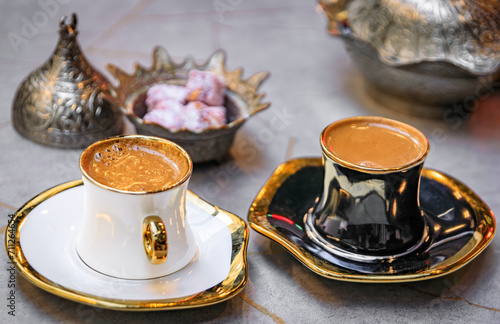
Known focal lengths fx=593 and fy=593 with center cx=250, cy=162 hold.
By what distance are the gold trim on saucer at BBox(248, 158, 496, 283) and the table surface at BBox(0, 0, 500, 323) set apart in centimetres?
6

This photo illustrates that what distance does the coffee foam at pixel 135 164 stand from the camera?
65 centimetres

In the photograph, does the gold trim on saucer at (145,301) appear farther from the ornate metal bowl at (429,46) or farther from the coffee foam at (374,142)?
the ornate metal bowl at (429,46)

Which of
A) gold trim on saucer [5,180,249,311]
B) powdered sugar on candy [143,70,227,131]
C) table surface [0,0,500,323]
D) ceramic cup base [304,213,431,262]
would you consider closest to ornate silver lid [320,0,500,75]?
table surface [0,0,500,323]

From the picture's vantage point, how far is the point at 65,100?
984mm

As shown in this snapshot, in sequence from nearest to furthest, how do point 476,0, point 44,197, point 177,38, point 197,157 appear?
point 44,197 → point 197,157 → point 476,0 → point 177,38

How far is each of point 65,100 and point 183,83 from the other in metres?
0.21

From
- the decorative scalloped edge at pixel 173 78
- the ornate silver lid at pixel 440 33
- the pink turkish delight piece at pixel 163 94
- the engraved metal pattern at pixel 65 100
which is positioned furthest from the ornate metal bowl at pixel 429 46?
the engraved metal pattern at pixel 65 100

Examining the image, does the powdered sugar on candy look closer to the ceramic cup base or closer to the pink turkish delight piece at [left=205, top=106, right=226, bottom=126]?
the pink turkish delight piece at [left=205, top=106, right=226, bottom=126]

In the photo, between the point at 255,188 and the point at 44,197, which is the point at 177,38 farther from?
the point at 44,197

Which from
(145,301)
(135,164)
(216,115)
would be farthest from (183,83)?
(145,301)

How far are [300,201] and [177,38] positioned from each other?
73cm

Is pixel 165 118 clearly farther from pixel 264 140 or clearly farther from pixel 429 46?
pixel 429 46

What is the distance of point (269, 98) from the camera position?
4.06 ft

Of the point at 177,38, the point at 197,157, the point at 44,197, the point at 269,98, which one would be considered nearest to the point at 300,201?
the point at 197,157
